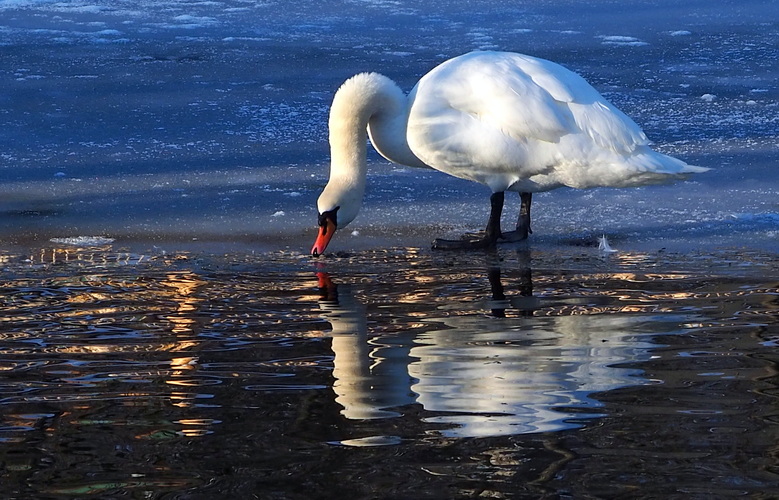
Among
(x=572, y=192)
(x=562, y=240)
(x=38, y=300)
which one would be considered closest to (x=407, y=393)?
(x=38, y=300)

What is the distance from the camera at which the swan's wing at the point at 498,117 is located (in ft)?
16.8

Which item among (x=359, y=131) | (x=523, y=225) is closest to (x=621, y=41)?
(x=523, y=225)

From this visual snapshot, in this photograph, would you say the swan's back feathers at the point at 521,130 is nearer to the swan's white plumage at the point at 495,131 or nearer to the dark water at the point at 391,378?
the swan's white plumage at the point at 495,131

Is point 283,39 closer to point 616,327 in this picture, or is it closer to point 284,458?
point 616,327

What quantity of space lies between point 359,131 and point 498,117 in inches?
24.9

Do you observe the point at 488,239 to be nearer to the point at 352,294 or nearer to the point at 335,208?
the point at 335,208

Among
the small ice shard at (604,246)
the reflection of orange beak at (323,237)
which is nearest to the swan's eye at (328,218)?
the reflection of orange beak at (323,237)

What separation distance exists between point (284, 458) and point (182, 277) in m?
2.06

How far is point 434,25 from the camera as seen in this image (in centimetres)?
998

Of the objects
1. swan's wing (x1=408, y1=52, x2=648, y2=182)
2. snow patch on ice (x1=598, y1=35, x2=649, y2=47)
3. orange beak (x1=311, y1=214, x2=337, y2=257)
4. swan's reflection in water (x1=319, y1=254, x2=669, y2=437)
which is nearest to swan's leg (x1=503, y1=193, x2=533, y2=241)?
swan's wing (x1=408, y1=52, x2=648, y2=182)

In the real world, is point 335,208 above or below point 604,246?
above

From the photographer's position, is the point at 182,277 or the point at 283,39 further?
the point at 283,39

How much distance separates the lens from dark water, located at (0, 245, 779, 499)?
2650mm

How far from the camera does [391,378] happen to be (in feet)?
Result: 11.0
